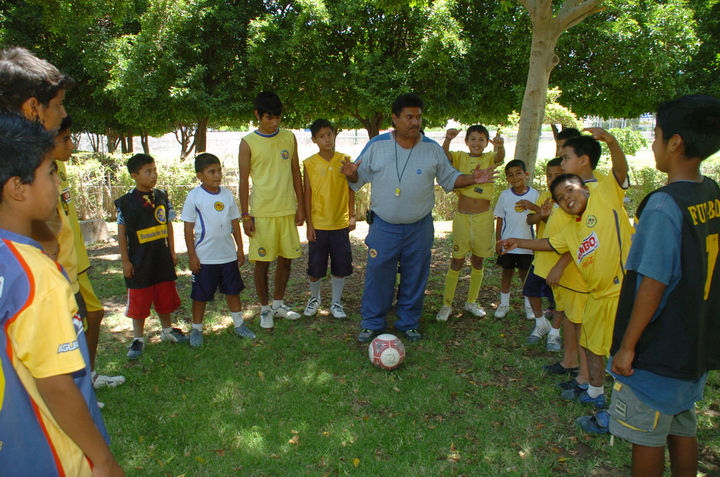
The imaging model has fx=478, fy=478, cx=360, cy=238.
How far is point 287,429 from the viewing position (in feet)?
11.6

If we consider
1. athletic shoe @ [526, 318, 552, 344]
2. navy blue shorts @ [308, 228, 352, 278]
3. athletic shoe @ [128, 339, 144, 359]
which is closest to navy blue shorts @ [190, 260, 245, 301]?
athletic shoe @ [128, 339, 144, 359]

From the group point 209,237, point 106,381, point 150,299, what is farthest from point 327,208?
point 106,381

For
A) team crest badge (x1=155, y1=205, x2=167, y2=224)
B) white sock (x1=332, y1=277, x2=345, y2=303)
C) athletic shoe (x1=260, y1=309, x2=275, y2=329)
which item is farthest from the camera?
white sock (x1=332, y1=277, x2=345, y2=303)

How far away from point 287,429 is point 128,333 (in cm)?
279

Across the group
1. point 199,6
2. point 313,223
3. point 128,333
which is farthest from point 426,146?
point 199,6

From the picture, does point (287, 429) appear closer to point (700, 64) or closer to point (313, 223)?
point (313, 223)

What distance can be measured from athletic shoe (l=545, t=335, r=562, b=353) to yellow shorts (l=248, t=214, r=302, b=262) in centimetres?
281

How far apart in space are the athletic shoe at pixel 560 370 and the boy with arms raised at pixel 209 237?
3093mm

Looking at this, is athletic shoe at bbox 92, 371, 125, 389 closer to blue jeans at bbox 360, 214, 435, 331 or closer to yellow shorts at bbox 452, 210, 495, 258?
blue jeans at bbox 360, 214, 435, 331

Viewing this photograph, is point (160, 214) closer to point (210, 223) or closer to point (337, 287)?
point (210, 223)

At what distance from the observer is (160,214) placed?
15.4 feet

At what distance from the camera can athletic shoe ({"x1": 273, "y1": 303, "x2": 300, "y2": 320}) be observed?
562cm

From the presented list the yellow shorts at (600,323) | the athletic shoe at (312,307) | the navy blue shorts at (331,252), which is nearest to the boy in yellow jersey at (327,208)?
the navy blue shorts at (331,252)

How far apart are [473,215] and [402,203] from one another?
121 cm
